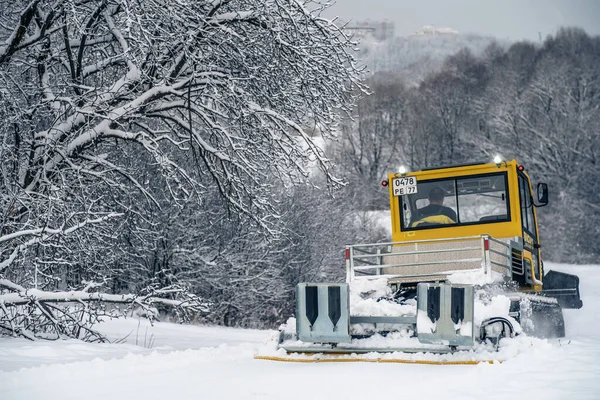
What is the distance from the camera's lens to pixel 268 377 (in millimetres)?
7578

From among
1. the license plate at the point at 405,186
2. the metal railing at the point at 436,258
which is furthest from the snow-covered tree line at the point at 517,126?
the metal railing at the point at 436,258

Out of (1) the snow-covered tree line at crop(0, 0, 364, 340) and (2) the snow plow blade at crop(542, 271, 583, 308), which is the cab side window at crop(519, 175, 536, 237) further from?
(1) the snow-covered tree line at crop(0, 0, 364, 340)

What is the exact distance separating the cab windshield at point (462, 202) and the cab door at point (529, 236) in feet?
1.22

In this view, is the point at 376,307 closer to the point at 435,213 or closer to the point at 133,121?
the point at 435,213

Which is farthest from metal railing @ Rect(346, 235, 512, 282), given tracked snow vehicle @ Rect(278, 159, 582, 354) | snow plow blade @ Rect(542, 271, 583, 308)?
snow plow blade @ Rect(542, 271, 583, 308)

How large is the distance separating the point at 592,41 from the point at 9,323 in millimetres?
80554

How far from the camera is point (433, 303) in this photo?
8.51 m

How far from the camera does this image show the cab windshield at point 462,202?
12.3 m

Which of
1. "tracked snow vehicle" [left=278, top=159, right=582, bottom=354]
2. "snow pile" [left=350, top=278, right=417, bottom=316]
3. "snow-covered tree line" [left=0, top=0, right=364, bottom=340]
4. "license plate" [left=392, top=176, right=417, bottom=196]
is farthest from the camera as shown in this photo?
"license plate" [left=392, top=176, right=417, bottom=196]

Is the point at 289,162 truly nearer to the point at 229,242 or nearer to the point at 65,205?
the point at 65,205

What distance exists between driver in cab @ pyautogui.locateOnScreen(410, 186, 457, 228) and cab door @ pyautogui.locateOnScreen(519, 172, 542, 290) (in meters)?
1.10

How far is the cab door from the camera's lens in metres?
12.4

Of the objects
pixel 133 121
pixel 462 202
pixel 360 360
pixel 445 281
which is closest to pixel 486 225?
pixel 462 202

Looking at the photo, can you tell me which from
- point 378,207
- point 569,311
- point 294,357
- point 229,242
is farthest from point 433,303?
point 378,207
